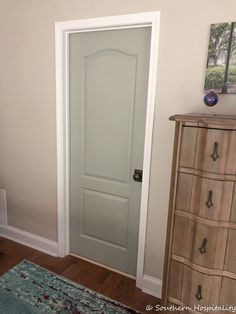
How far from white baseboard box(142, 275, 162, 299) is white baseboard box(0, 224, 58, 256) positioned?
0.93m

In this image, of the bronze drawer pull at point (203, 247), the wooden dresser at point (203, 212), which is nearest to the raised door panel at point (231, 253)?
the wooden dresser at point (203, 212)

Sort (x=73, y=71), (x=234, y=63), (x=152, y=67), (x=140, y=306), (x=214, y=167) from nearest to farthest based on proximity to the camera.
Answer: (x=214, y=167)
(x=234, y=63)
(x=152, y=67)
(x=140, y=306)
(x=73, y=71)

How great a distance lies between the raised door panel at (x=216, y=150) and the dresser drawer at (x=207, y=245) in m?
0.31

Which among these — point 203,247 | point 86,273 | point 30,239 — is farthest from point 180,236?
point 30,239

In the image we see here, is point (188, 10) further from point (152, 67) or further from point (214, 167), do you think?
point (214, 167)

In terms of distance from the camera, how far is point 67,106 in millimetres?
2174

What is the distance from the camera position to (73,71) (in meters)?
2.12

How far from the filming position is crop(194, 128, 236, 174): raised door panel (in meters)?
1.21

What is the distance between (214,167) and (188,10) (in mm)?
1006

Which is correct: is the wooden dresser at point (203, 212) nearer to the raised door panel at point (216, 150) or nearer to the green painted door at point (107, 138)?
the raised door panel at point (216, 150)

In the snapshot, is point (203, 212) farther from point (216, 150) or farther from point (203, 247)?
point (216, 150)

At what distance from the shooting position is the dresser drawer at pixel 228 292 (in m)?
1.33

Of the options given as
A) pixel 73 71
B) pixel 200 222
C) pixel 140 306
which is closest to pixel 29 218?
pixel 140 306

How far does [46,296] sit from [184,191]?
1.42 meters
